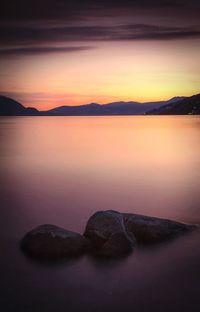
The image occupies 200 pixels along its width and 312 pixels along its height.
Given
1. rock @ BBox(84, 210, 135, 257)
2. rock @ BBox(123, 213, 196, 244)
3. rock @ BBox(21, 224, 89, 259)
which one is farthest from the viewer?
rock @ BBox(123, 213, 196, 244)

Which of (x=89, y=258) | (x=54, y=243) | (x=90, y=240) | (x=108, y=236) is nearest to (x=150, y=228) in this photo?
(x=108, y=236)

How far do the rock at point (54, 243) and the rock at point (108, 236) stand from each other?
0.30 meters

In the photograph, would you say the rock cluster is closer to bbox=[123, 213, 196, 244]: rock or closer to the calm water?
bbox=[123, 213, 196, 244]: rock

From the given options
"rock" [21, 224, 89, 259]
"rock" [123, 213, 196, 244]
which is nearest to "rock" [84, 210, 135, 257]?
"rock" [21, 224, 89, 259]

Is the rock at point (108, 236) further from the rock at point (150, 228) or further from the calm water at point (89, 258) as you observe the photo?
the rock at point (150, 228)

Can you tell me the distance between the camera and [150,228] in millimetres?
12195

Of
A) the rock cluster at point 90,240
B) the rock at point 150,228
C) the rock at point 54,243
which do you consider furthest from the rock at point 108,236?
the rock at point 150,228

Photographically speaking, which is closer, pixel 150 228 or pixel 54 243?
pixel 54 243

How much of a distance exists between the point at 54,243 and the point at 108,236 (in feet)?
4.69

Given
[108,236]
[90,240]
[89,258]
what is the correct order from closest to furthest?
[89,258], [108,236], [90,240]

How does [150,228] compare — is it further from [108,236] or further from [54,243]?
[54,243]

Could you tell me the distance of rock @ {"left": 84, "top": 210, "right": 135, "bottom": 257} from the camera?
10969 millimetres

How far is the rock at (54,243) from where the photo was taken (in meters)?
10.7

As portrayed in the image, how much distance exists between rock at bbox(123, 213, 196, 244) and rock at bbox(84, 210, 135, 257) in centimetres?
61
